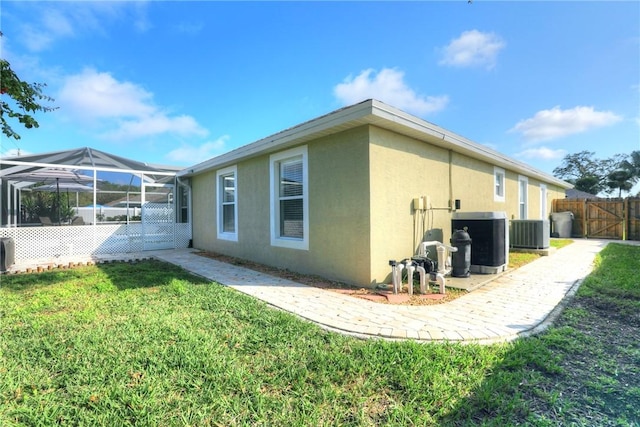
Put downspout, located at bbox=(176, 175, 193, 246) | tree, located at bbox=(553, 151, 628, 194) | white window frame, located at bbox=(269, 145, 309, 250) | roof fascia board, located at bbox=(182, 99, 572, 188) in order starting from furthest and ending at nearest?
1. tree, located at bbox=(553, 151, 628, 194)
2. downspout, located at bbox=(176, 175, 193, 246)
3. white window frame, located at bbox=(269, 145, 309, 250)
4. roof fascia board, located at bbox=(182, 99, 572, 188)

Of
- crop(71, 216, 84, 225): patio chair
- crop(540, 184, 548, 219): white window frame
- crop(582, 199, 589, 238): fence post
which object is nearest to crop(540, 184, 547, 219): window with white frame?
crop(540, 184, 548, 219): white window frame

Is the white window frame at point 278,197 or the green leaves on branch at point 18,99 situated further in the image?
the white window frame at point 278,197

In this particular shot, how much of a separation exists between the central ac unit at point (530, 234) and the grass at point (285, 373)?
19.2 ft

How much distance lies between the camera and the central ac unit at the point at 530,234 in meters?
9.21

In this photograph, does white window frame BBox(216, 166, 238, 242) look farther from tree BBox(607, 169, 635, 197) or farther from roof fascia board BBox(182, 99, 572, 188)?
tree BBox(607, 169, 635, 197)

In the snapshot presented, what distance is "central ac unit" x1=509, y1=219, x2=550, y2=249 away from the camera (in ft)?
30.2

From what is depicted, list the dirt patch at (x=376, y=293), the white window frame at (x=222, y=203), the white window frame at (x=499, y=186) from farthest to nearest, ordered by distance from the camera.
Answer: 1. the white window frame at (x=499, y=186)
2. the white window frame at (x=222, y=203)
3. the dirt patch at (x=376, y=293)

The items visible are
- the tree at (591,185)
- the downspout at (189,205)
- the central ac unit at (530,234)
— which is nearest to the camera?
the central ac unit at (530,234)

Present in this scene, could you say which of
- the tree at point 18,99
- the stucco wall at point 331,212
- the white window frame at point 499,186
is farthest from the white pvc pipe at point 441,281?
the tree at point 18,99

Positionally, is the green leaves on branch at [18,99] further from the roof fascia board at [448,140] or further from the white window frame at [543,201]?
the white window frame at [543,201]

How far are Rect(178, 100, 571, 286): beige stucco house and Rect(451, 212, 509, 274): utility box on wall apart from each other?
717 mm

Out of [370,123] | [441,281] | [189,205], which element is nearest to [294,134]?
[370,123]

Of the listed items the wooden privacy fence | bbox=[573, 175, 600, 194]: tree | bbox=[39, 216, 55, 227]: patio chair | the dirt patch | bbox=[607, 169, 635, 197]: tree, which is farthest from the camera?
bbox=[573, 175, 600, 194]: tree

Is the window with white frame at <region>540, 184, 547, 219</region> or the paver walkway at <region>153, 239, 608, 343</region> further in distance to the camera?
the window with white frame at <region>540, 184, 547, 219</region>
